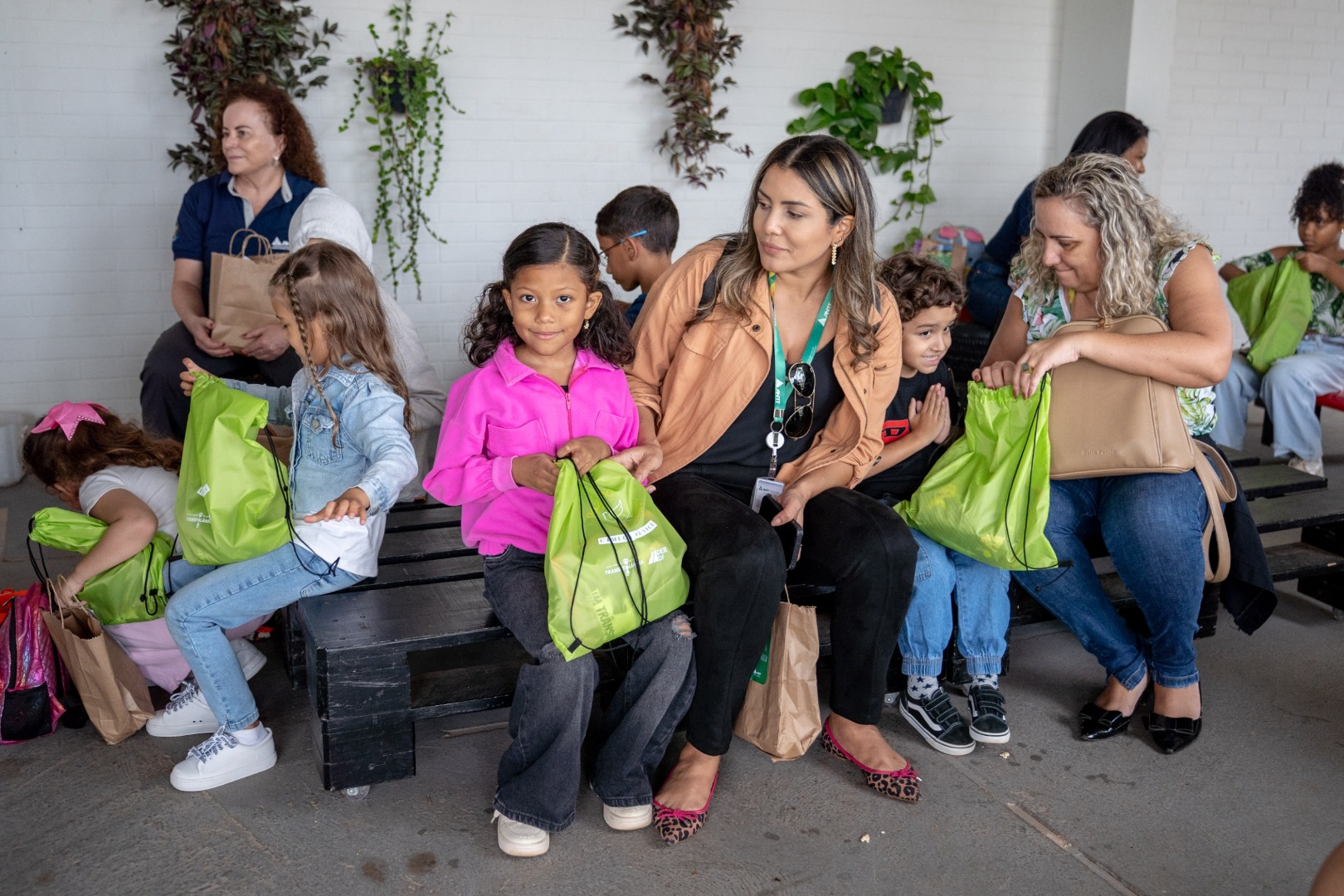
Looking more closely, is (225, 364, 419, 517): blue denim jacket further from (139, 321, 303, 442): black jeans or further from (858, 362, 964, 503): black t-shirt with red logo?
(139, 321, 303, 442): black jeans

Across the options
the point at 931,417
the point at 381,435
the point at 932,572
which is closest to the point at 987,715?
the point at 932,572

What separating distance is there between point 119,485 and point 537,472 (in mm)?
1198

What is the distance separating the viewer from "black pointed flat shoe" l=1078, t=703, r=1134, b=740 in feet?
8.97

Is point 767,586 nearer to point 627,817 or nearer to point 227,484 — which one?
point 627,817

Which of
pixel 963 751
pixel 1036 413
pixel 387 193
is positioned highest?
pixel 387 193

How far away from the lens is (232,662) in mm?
2506

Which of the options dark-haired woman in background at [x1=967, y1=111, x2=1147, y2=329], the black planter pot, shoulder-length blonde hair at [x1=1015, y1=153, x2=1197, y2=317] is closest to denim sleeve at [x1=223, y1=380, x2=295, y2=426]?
shoulder-length blonde hair at [x1=1015, y1=153, x2=1197, y2=317]

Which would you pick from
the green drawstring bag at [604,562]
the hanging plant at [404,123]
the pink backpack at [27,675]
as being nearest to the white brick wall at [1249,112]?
the hanging plant at [404,123]

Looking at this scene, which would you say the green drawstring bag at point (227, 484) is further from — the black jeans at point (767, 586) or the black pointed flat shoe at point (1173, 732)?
the black pointed flat shoe at point (1173, 732)

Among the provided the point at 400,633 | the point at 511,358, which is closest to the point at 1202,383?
the point at 511,358

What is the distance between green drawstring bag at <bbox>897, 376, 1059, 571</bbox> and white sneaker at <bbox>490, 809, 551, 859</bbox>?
1.19 metres

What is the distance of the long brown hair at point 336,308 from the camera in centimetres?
256

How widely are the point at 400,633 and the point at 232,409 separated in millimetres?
619

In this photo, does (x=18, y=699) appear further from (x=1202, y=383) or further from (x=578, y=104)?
(x=578, y=104)
